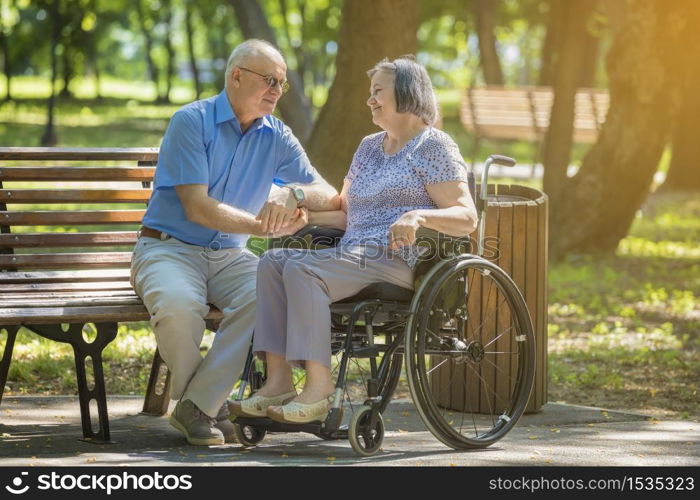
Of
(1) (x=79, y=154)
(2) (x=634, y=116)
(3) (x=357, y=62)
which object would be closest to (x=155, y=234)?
(1) (x=79, y=154)

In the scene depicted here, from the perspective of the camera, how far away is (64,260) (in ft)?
18.3

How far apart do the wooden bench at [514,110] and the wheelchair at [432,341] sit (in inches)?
526

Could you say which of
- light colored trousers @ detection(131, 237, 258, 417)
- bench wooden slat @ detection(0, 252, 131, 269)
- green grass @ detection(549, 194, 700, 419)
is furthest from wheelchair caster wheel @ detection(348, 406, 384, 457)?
green grass @ detection(549, 194, 700, 419)

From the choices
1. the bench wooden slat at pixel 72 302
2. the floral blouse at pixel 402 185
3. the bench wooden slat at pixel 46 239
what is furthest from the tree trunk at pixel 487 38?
the bench wooden slat at pixel 72 302

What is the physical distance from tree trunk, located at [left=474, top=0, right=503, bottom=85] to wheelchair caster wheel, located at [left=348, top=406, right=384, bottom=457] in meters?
24.4

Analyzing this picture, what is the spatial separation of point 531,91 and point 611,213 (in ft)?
27.2

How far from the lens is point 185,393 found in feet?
16.0

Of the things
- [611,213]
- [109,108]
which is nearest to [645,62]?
[611,213]

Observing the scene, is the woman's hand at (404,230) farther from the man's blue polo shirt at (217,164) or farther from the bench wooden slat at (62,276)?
the bench wooden slat at (62,276)

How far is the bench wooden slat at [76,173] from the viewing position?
573cm

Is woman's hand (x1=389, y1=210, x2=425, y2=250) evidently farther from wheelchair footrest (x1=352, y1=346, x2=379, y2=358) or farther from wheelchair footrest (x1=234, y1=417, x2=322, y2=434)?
wheelchair footrest (x1=234, y1=417, x2=322, y2=434)

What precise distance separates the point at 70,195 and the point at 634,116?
6.50 m

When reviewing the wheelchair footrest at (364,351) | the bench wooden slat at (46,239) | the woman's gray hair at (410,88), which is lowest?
the wheelchair footrest at (364,351)

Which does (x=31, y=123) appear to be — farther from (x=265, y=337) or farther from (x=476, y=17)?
(x=265, y=337)
